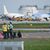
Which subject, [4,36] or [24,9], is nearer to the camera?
[4,36]

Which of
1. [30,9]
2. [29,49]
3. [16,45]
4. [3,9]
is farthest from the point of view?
[30,9]

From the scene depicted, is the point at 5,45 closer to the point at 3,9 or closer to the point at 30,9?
the point at 3,9

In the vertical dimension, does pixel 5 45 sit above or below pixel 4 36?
above

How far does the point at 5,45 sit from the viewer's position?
8164 mm

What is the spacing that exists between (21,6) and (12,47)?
16101cm

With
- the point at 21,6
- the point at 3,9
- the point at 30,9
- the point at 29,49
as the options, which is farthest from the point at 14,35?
the point at 21,6

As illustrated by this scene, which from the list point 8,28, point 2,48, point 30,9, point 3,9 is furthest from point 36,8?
point 2,48

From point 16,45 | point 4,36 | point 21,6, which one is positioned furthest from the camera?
point 21,6

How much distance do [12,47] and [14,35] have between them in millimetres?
11423

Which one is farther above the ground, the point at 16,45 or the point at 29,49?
the point at 16,45

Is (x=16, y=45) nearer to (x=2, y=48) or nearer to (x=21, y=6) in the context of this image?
(x=2, y=48)

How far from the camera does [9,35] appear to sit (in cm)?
1967

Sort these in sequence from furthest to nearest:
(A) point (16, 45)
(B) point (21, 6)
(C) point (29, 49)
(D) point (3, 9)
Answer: (B) point (21, 6) < (D) point (3, 9) < (C) point (29, 49) < (A) point (16, 45)

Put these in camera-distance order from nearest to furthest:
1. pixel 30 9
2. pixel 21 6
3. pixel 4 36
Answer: pixel 4 36, pixel 30 9, pixel 21 6
